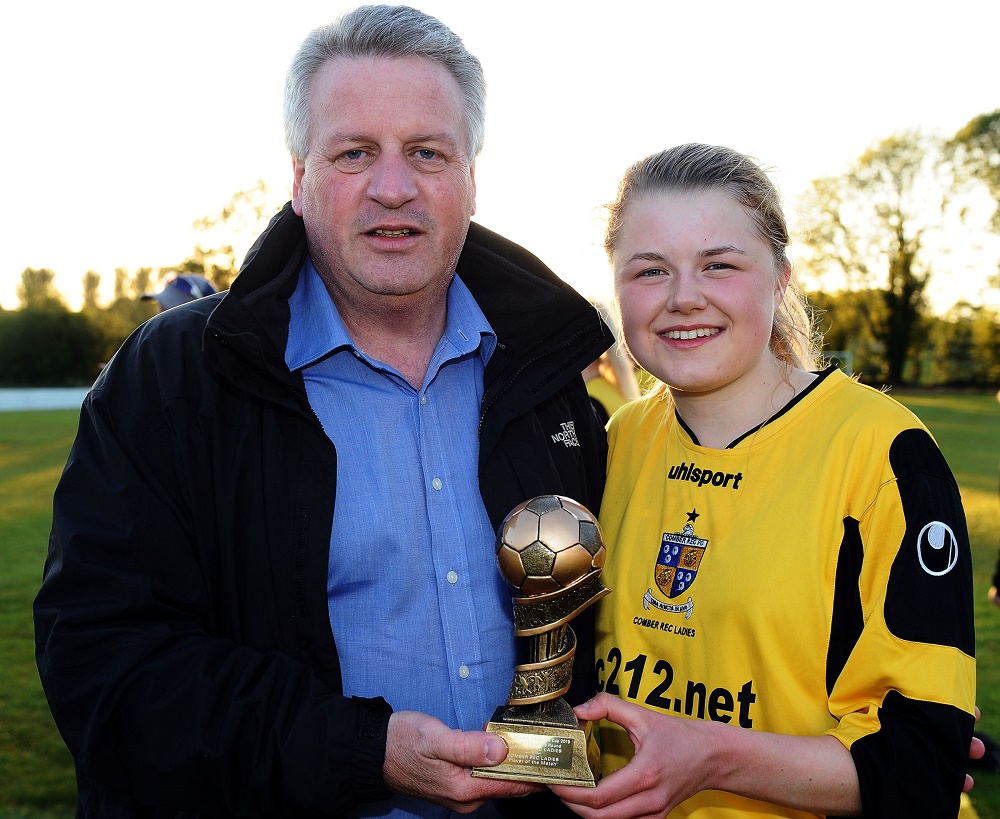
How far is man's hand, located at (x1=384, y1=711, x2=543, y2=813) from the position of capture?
6.11ft

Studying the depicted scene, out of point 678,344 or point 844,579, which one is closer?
point 844,579

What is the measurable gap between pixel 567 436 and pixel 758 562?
0.76 metres

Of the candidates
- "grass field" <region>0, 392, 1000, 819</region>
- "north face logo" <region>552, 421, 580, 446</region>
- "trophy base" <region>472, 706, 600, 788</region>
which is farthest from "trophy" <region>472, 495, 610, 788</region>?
"grass field" <region>0, 392, 1000, 819</region>

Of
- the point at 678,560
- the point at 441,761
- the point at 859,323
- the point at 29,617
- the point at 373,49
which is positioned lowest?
the point at 29,617

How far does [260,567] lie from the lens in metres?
2.14

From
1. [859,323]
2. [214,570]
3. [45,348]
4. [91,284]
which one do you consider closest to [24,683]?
[214,570]

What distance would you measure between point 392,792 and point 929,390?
4723 cm

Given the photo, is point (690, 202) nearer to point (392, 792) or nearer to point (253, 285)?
point (253, 285)

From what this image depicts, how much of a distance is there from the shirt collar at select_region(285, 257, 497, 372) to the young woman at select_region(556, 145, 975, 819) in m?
0.50

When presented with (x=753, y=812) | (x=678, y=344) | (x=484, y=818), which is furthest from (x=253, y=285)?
(x=753, y=812)

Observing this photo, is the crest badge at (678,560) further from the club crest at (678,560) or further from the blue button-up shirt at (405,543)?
the blue button-up shirt at (405,543)

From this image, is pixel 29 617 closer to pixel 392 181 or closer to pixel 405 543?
pixel 405 543

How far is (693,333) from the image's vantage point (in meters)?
2.30

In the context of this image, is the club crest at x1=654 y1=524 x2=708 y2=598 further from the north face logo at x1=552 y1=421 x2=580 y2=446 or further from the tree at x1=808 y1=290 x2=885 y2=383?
the tree at x1=808 y1=290 x2=885 y2=383
